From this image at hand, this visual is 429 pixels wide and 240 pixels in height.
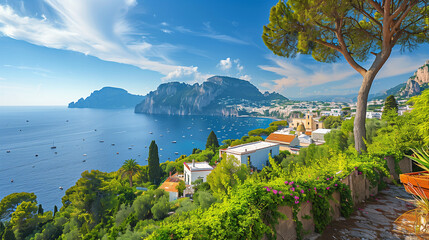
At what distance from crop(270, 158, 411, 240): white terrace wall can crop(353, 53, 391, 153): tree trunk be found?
6.11 feet

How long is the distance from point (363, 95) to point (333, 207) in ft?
13.8

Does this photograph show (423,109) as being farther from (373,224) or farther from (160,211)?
(160,211)

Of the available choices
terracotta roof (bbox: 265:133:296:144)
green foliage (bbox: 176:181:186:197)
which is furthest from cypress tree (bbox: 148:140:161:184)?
terracotta roof (bbox: 265:133:296:144)

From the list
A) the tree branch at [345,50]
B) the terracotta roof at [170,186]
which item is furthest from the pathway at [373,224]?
the terracotta roof at [170,186]

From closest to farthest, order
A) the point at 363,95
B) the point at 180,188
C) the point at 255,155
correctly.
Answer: the point at 363,95 → the point at 180,188 → the point at 255,155

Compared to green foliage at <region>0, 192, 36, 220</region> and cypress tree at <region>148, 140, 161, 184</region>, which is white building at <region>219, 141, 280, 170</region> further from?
green foliage at <region>0, 192, 36, 220</region>

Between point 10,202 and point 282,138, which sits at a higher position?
point 282,138

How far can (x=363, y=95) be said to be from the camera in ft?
19.4

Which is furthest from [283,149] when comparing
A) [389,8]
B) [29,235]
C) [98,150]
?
[98,150]

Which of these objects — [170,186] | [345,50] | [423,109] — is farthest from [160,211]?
[423,109]

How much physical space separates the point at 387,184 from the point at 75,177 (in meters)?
43.9

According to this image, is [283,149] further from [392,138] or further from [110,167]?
[110,167]

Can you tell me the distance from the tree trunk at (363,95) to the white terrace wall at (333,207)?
1863 millimetres

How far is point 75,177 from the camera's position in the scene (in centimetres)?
3569
